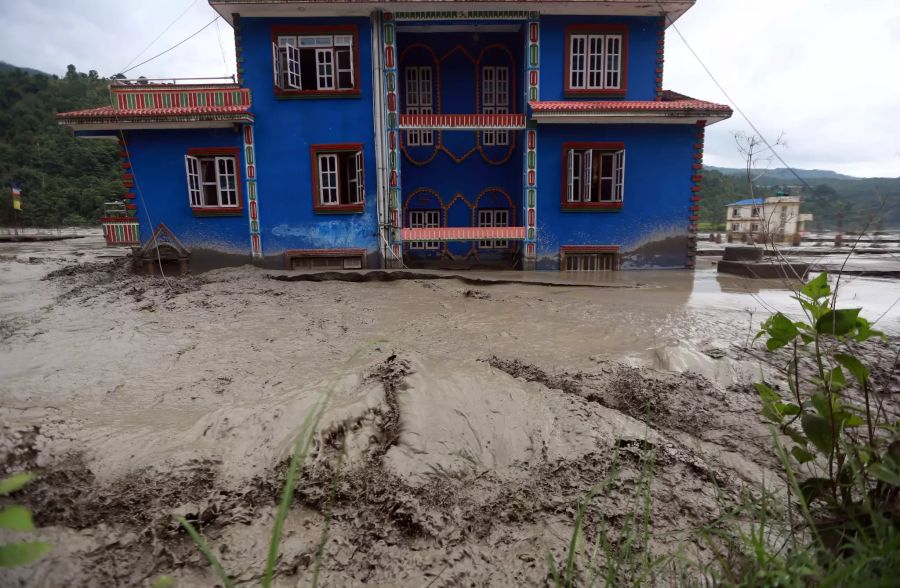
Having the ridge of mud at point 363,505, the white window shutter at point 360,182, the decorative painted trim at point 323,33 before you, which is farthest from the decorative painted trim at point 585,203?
the ridge of mud at point 363,505

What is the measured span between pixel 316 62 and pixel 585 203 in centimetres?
741

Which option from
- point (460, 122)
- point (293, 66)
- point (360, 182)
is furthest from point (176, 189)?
point (460, 122)

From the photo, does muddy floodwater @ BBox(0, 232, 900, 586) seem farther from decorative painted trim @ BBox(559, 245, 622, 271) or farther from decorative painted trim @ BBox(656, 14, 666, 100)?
decorative painted trim @ BBox(656, 14, 666, 100)

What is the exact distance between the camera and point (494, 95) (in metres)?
13.5

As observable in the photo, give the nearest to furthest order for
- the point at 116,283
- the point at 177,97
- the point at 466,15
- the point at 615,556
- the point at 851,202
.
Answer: the point at 615,556, the point at 851,202, the point at 116,283, the point at 177,97, the point at 466,15

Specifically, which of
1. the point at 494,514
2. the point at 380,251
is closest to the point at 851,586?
the point at 494,514

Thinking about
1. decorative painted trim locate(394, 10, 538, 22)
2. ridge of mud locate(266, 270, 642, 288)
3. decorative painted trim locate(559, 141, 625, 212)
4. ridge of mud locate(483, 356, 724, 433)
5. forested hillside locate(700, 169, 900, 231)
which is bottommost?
ridge of mud locate(483, 356, 724, 433)

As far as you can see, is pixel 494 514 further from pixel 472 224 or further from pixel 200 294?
pixel 472 224

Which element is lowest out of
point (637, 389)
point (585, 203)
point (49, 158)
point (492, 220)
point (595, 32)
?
point (637, 389)

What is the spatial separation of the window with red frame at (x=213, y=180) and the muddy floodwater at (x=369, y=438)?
6.34 m

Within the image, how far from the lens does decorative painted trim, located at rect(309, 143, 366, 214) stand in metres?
11.7

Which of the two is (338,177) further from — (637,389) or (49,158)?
(49,158)

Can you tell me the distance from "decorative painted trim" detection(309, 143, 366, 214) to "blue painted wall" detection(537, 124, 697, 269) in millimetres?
4549

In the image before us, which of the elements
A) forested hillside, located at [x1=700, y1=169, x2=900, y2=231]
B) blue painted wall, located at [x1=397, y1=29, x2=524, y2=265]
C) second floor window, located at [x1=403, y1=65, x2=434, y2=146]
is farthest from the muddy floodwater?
second floor window, located at [x1=403, y1=65, x2=434, y2=146]
